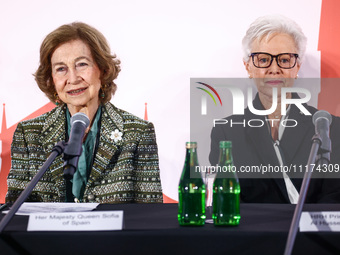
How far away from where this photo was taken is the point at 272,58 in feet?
9.47

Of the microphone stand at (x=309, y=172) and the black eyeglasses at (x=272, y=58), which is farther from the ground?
the black eyeglasses at (x=272, y=58)

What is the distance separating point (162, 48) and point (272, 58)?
2.20 feet

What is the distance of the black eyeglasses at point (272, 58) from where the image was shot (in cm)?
287

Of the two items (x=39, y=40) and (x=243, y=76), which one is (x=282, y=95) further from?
(x=39, y=40)

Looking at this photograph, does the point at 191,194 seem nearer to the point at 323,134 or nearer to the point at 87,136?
the point at 323,134

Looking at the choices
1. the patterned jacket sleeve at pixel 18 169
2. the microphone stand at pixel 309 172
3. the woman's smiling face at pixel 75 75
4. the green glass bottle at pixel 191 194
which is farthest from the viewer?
the woman's smiling face at pixel 75 75

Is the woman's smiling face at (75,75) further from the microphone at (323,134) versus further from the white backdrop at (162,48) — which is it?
the microphone at (323,134)

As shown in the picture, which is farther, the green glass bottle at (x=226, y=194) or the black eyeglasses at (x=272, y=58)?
the black eyeglasses at (x=272, y=58)

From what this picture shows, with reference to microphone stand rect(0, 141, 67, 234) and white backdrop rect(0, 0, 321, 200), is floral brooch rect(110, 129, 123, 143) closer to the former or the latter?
white backdrop rect(0, 0, 321, 200)

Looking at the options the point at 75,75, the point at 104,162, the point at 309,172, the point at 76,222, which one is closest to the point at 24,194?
the point at 76,222

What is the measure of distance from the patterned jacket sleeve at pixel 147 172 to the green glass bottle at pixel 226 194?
3.99ft

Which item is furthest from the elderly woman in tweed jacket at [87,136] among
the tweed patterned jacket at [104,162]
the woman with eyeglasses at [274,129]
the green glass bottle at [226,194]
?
the green glass bottle at [226,194]

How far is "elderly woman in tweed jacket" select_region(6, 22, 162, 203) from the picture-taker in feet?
8.22

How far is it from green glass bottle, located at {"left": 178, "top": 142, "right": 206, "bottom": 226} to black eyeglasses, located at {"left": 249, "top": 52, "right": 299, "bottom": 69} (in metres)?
1.62
